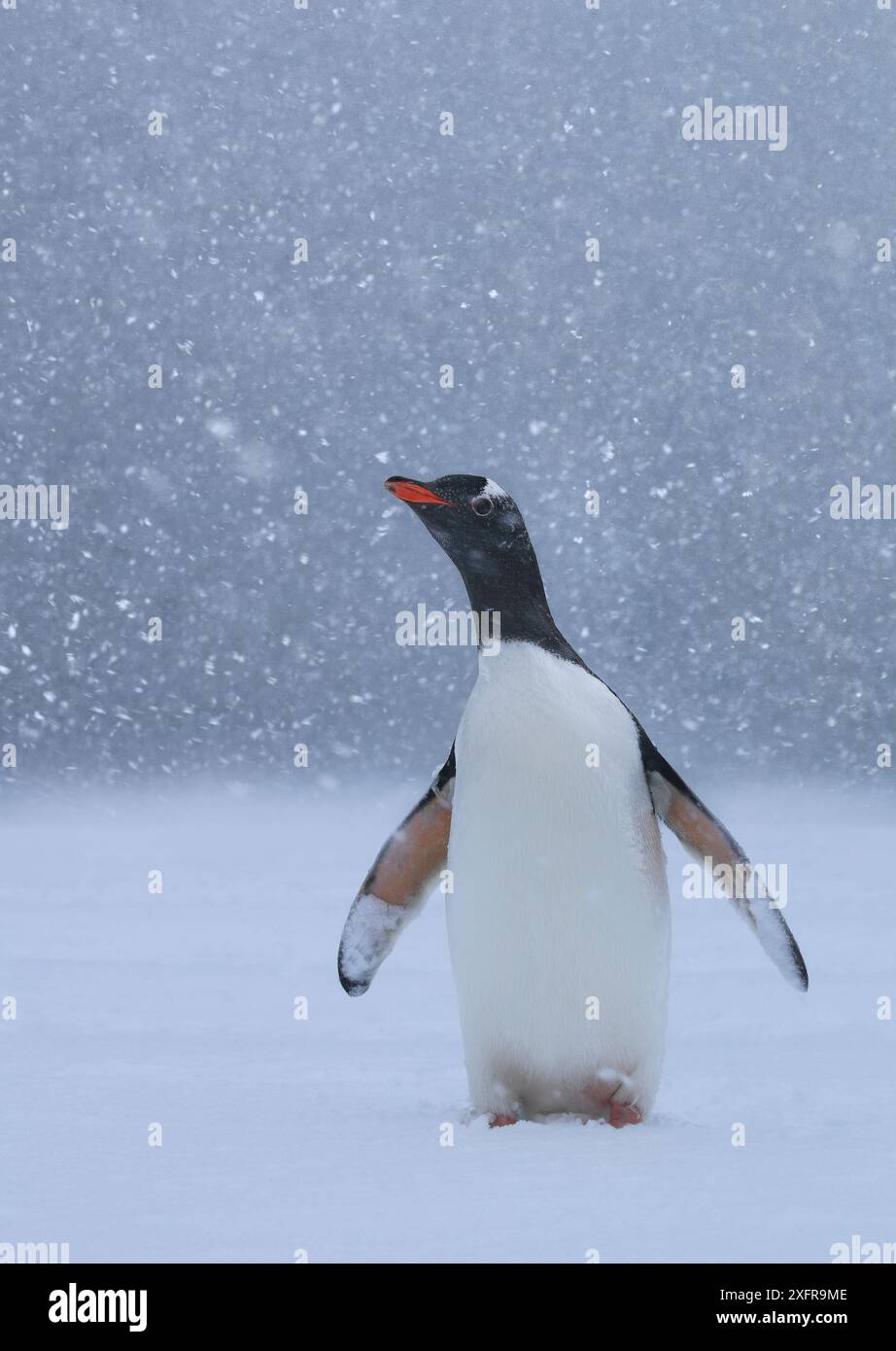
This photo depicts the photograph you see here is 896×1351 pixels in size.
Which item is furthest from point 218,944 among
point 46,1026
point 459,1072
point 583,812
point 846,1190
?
point 846,1190

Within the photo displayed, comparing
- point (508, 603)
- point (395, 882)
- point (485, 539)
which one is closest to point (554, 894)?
point (395, 882)

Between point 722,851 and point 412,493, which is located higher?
point 412,493

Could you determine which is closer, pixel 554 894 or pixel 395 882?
pixel 554 894

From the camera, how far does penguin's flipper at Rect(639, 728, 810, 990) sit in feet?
12.0

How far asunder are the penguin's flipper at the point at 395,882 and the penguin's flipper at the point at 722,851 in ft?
1.74

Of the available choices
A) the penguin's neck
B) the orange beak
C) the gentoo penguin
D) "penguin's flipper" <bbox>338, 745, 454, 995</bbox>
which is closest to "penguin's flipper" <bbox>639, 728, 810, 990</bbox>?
the gentoo penguin

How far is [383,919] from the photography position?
392 centimetres

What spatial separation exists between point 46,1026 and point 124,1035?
32 cm

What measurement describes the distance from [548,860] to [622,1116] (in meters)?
0.64

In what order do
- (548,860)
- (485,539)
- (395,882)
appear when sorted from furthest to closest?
(395,882)
(485,539)
(548,860)

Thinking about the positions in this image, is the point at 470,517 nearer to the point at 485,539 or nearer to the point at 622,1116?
the point at 485,539

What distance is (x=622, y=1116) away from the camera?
3.59 metres

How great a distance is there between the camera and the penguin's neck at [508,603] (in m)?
3.62

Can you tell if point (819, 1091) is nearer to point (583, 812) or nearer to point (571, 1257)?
point (583, 812)
